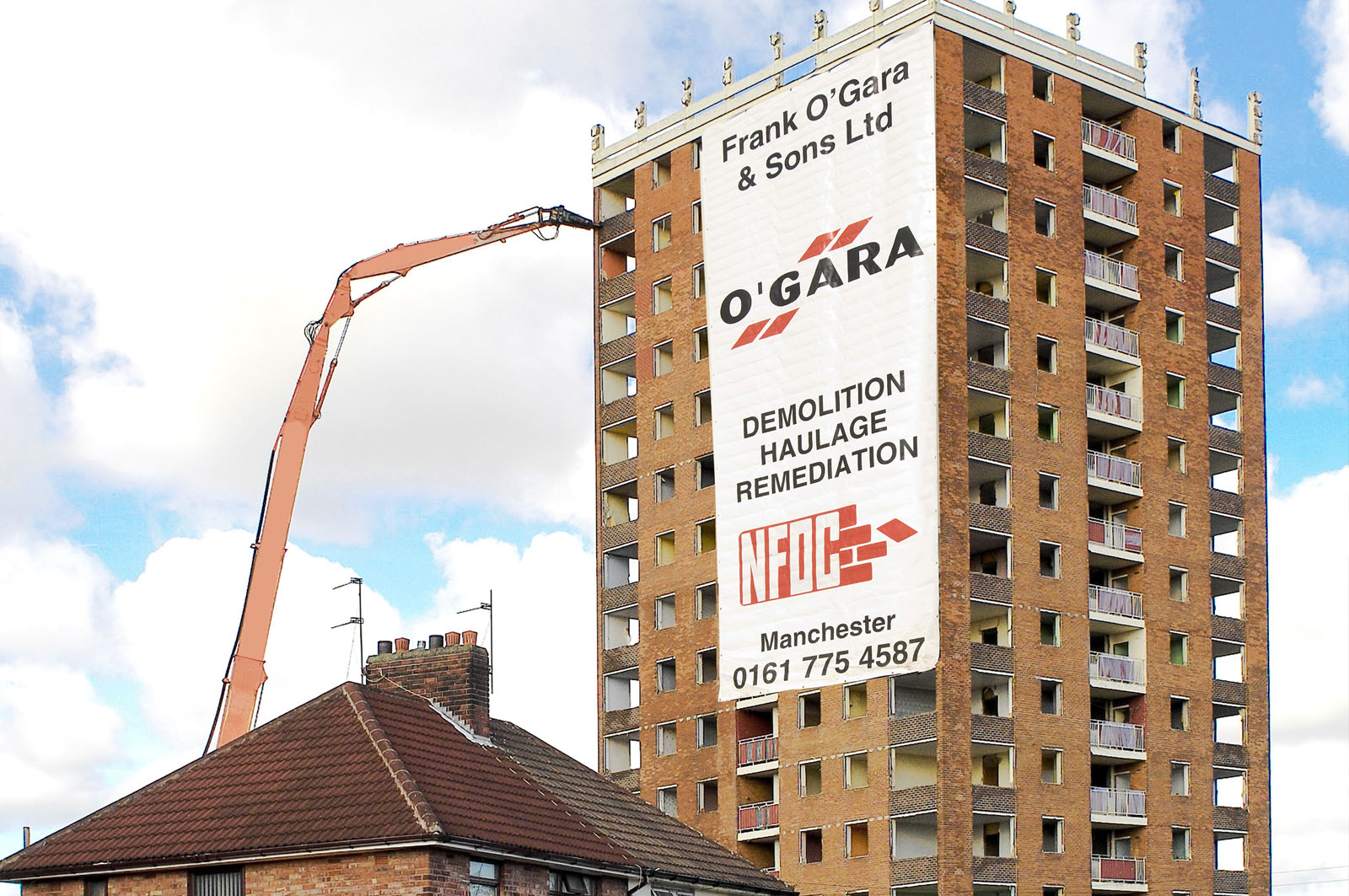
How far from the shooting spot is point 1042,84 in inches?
3221

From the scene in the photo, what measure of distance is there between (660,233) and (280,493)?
24.1 metres

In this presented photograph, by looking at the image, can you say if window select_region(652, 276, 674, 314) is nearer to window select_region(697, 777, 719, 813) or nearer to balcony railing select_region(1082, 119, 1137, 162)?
balcony railing select_region(1082, 119, 1137, 162)

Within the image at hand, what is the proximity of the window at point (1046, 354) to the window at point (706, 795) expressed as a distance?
2068cm

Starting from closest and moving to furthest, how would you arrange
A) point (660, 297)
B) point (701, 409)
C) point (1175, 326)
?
point (701, 409), point (1175, 326), point (660, 297)

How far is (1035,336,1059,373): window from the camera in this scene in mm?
78750

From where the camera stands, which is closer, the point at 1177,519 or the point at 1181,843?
the point at 1181,843

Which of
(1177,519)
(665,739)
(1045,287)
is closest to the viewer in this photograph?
(1045,287)

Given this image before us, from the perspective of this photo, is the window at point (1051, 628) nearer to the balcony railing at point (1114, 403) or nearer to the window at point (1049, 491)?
the window at point (1049, 491)

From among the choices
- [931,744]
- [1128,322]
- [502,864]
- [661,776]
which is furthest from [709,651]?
[502,864]

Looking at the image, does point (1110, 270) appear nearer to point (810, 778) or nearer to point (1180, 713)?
point (1180, 713)

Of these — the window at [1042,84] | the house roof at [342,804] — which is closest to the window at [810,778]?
the house roof at [342,804]

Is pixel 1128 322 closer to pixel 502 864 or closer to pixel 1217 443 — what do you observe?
pixel 1217 443

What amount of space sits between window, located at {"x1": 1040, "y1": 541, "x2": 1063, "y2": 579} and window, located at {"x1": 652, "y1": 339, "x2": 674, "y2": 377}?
59.8 feet

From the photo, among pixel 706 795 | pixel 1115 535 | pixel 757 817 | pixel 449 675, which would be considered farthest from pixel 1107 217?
pixel 449 675
